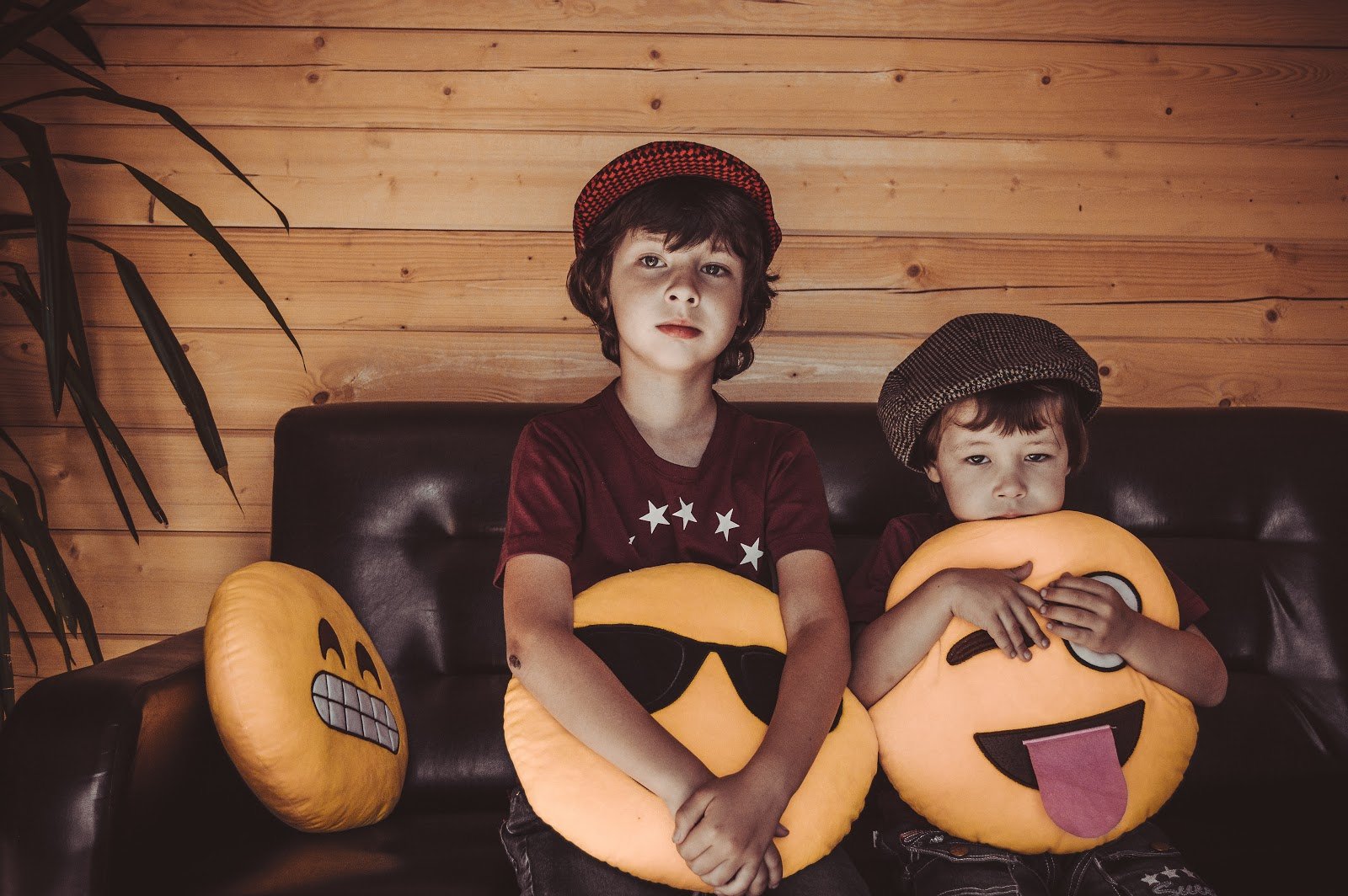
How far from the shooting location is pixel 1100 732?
88cm

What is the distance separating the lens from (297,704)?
894mm


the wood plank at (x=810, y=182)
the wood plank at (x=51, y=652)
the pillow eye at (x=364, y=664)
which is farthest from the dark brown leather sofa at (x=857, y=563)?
the wood plank at (x=51, y=652)

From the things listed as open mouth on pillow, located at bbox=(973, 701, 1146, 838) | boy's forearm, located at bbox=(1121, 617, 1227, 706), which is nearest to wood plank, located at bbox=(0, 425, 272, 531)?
open mouth on pillow, located at bbox=(973, 701, 1146, 838)

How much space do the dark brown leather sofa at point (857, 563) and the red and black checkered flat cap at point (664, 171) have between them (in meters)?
0.34

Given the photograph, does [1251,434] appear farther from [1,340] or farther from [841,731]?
[1,340]

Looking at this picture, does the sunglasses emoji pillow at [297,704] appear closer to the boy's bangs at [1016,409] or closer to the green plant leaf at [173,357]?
the green plant leaf at [173,357]

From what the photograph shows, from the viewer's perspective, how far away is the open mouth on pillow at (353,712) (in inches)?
36.9

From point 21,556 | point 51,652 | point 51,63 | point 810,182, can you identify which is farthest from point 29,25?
point 810,182

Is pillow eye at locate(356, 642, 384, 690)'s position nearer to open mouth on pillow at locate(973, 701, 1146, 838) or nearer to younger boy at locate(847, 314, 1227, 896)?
younger boy at locate(847, 314, 1227, 896)

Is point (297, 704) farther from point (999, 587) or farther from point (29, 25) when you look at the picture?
point (29, 25)

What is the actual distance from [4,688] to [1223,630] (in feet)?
5.38

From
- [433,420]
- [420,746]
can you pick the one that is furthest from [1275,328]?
[420,746]

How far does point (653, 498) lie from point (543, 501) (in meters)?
0.14

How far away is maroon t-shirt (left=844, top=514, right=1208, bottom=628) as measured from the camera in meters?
1.07
